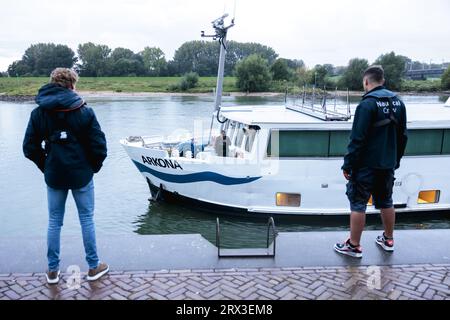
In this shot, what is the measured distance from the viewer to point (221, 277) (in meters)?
4.58

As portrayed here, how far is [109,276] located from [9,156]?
869 inches

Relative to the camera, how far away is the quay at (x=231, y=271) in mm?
4238

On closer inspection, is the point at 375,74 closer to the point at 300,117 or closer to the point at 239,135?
the point at 300,117

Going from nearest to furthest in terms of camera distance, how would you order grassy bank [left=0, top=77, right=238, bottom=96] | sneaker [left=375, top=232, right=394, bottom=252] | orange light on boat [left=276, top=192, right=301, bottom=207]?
sneaker [left=375, top=232, right=394, bottom=252] → orange light on boat [left=276, top=192, right=301, bottom=207] → grassy bank [left=0, top=77, right=238, bottom=96]

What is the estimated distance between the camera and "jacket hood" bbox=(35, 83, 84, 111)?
4.03m

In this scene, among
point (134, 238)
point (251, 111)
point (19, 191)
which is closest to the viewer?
point (134, 238)

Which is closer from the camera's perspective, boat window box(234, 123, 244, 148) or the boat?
the boat

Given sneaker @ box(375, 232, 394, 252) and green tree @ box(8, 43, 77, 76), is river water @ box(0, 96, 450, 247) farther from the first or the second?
green tree @ box(8, 43, 77, 76)

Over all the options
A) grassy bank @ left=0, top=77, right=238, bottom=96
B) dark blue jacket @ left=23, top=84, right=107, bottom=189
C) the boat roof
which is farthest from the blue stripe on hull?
grassy bank @ left=0, top=77, right=238, bottom=96

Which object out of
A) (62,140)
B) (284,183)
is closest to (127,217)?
(284,183)

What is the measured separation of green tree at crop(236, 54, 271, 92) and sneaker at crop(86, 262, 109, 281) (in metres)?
85.5

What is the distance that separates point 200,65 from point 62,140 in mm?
134724

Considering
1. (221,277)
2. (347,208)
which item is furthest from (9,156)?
(221,277)
